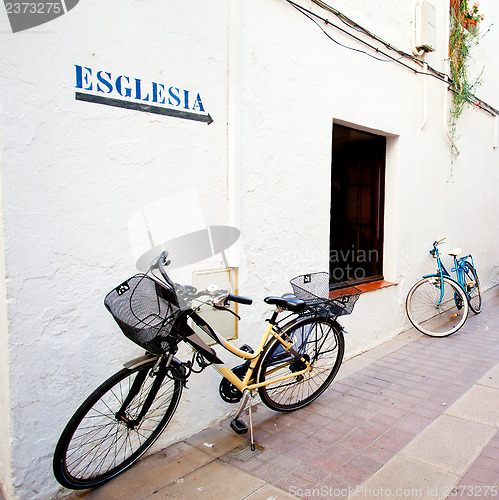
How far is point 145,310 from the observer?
2.51 m

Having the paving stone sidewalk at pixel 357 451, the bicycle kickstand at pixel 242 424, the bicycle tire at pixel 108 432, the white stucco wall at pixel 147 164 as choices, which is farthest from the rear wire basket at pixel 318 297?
the bicycle tire at pixel 108 432

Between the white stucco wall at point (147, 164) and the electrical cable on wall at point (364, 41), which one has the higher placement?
the electrical cable on wall at point (364, 41)

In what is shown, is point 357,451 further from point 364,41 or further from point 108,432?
point 364,41

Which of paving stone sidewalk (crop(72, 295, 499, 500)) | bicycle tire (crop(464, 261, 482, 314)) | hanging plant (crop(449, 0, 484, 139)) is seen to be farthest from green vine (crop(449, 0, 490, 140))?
paving stone sidewalk (crop(72, 295, 499, 500))

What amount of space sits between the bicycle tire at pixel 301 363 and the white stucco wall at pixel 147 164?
0.43m

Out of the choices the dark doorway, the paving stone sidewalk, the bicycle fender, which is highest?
the dark doorway

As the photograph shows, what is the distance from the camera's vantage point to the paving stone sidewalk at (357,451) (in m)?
2.70

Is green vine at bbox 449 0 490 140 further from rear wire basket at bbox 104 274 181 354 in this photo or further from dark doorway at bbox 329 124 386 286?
rear wire basket at bbox 104 274 181 354

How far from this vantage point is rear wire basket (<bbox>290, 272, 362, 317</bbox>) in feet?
11.1

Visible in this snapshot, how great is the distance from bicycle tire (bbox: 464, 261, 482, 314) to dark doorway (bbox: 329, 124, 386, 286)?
1.61 meters

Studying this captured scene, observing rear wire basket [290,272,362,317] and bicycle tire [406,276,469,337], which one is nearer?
rear wire basket [290,272,362,317]

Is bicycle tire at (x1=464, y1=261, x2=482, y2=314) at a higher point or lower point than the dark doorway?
lower

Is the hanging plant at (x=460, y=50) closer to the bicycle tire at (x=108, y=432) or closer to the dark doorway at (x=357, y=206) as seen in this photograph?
the dark doorway at (x=357, y=206)

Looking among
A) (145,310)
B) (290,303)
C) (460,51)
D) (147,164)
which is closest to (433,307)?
(460,51)
